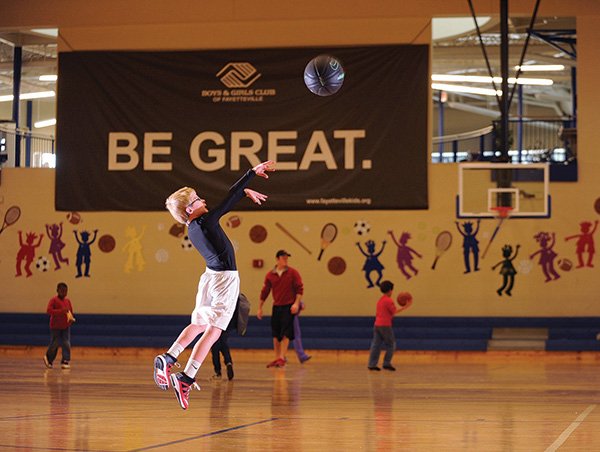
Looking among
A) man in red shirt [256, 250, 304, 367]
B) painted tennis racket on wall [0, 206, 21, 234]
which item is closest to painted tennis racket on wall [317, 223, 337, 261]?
man in red shirt [256, 250, 304, 367]

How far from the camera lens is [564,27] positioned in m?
23.8

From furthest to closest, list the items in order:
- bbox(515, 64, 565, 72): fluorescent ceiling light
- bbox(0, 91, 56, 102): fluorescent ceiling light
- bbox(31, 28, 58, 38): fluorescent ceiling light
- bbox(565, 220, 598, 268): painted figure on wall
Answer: bbox(0, 91, 56, 102): fluorescent ceiling light → bbox(515, 64, 565, 72): fluorescent ceiling light → bbox(31, 28, 58, 38): fluorescent ceiling light → bbox(565, 220, 598, 268): painted figure on wall

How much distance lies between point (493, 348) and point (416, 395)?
8900 mm

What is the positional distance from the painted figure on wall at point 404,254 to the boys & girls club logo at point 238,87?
4191mm

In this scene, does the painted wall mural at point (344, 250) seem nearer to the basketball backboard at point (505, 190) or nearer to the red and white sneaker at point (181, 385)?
the basketball backboard at point (505, 190)

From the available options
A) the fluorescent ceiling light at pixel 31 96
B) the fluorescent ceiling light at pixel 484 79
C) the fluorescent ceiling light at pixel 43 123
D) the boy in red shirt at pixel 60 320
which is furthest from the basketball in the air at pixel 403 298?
the fluorescent ceiling light at pixel 31 96

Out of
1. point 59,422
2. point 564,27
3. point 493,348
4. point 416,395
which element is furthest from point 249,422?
point 564,27

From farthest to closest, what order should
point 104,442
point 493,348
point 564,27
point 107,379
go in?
point 564,27, point 493,348, point 107,379, point 104,442

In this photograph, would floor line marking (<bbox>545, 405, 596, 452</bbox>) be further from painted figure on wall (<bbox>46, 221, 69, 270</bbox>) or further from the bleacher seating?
painted figure on wall (<bbox>46, 221, 69, 270</bbox>)

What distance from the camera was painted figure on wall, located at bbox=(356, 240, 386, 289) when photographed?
2211 cm

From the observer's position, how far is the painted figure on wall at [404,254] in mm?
22016

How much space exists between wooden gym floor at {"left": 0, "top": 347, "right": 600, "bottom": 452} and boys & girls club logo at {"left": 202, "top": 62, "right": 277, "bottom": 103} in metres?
6.80

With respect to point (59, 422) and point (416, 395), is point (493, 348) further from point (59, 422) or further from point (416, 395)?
point (59, 422)

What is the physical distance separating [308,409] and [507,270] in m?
12.2
